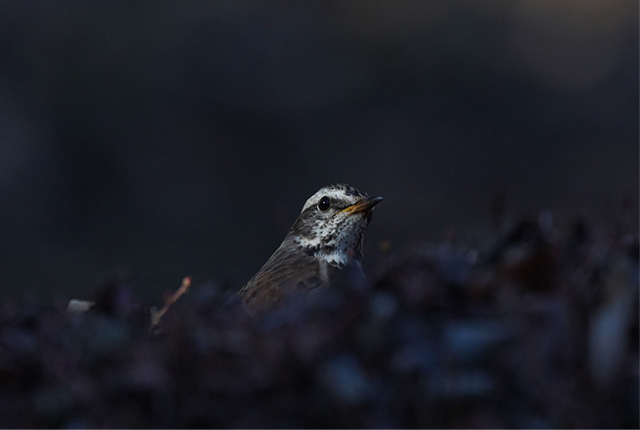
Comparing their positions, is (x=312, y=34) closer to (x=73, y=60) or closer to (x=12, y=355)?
(x=73, y=60)

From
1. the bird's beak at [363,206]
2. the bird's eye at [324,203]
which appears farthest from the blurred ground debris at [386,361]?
the bird's eye at [324,203]

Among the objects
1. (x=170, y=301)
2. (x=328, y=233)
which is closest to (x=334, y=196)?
(x=328, y=233)

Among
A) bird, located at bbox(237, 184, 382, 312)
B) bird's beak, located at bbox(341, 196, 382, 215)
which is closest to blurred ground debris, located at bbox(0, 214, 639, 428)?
bird, located at bbox(237, 184, 382, 312)

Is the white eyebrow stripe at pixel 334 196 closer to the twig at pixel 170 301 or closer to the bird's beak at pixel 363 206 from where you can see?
the bird's beak at pixel 363 206

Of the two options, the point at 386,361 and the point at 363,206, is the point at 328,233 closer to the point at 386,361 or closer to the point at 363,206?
the point at 363,206

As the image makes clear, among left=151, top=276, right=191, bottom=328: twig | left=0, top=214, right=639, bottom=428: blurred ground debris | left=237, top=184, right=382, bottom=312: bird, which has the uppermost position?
left=237, top=184, right=382, bottom=312: bird

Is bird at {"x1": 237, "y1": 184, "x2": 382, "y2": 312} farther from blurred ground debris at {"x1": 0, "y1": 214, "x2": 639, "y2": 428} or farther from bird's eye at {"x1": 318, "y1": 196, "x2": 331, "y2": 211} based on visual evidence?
blurred ground debris at {"x1": 0, "y1": 214, "x2": 639, "y2": 428}
